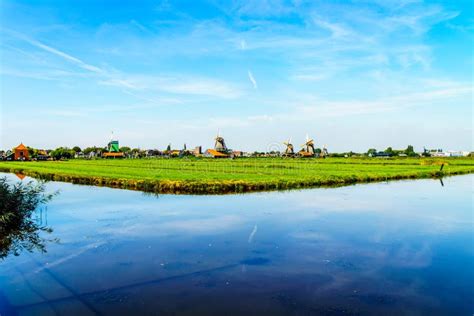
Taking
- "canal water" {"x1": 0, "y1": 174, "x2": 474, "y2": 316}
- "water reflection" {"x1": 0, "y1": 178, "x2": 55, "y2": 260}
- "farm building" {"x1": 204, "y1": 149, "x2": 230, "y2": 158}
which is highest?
"farm building" {"x1": 204, "y1": 149, "x2": 230, "y2": 158}

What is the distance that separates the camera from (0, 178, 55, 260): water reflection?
14594mm

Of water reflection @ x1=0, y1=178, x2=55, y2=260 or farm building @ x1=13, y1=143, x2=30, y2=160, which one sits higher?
farm building @ x1=13, y1=143, x2=30, y2=160

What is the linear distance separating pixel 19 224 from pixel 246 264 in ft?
39.9

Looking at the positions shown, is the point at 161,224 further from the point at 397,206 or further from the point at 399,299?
the point at 397,206

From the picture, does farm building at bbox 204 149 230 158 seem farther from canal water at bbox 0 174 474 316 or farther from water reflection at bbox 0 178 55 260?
water reflection at bbox 0 178 55 260

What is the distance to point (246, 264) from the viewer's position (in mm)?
12273

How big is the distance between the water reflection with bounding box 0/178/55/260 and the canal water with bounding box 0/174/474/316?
2.02 feet

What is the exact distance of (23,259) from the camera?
42.4 ft

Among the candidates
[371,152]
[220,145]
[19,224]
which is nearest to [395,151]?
[371,152]

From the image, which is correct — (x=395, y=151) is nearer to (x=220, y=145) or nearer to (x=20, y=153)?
(x=220, y=145)

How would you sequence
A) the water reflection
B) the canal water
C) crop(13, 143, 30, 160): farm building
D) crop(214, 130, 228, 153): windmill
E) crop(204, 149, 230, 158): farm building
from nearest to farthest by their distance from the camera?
the canal water < the water reflection < crop(13, 143, 30, 160): farm building < crop(204, 149, 230, 158): farm building < crop(214, 130, 228, 153): windmill

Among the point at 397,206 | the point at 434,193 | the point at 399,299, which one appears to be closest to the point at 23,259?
the point at 399,299

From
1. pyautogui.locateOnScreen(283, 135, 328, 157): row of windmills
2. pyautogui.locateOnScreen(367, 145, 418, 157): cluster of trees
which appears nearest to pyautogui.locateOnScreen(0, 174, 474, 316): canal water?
pyautogui.locateOnScreen(283, 135, 328, 157): row of windmills

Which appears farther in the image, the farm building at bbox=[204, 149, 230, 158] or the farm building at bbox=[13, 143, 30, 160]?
the farm building at bbox=[204, 149, 230, 158]
